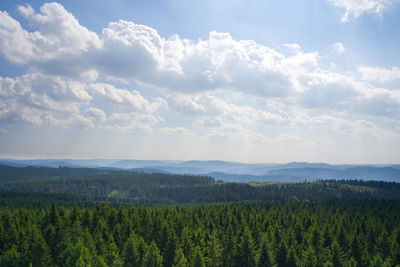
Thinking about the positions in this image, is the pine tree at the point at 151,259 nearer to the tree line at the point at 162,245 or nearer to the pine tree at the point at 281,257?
→ the tree line at the point at 162,245

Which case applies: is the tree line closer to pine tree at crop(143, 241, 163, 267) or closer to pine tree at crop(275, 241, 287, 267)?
pine tree at crop(275, 241, 287, 267)

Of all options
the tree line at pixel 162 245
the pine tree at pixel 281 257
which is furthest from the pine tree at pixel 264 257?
the pine tree at pixel 281 257

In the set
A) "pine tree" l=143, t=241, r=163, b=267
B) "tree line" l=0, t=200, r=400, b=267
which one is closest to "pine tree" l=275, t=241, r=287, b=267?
"tree line" l=0, t=200, r=400, b=267

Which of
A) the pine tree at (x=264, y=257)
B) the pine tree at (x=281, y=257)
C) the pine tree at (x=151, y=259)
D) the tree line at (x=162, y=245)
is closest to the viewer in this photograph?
the pine tree at (x=151, y=259)

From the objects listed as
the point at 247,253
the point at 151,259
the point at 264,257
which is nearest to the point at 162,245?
the point at 151,259

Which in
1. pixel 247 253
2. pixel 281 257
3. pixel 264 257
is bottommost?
pixel 281 257

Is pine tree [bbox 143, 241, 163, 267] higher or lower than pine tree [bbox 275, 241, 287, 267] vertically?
higher

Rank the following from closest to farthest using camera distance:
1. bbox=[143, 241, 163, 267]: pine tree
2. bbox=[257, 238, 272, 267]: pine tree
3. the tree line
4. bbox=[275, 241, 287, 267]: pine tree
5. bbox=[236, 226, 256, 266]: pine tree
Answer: bbox=[143, 241, 163, 267]: pine tree < the tree line < bbox=[257, 238, 272, 267]: pine tree < bbox=[236, 226, 256, 266]: pine tree < bbox=[275, 241, 287, 267]: pine tree

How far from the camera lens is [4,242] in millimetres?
68500

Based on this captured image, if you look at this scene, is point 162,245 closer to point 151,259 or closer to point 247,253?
point 151,259

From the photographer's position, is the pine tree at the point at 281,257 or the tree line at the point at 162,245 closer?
the tree line at the point at 162,245

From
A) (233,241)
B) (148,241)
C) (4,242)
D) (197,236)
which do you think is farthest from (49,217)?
(233,241)

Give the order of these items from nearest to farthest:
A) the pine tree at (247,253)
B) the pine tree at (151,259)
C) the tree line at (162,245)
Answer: the pine tree at (151,259) < the tree line at (162,245) < the pine tree at (247,253)

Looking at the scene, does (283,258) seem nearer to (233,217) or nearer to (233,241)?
(233,241)
